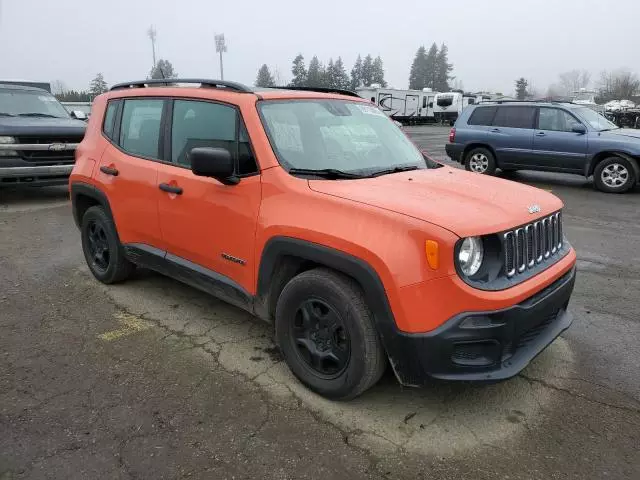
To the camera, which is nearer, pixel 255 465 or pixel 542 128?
pixel 255 465

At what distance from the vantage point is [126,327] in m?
4.08

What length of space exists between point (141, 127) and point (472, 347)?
316 cm

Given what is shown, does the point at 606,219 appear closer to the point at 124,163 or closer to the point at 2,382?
the point at 124,163

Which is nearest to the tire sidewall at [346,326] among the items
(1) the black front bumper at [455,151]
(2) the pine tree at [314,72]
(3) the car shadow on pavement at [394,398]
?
(3) the car shadow on pavement at [394,398]

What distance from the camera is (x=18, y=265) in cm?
559

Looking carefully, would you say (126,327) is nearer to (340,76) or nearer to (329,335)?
→ (329,335)

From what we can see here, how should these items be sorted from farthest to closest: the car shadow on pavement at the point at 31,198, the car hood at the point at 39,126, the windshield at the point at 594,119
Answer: the windshield at the point at 594,119
the car shadow on pavement at the point at 31,198
the car hood at the point at 39,126

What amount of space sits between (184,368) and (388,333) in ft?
5.05

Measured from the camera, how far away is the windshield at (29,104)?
30.4 ft

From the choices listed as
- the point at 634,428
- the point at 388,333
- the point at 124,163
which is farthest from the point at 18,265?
the point at 634,428

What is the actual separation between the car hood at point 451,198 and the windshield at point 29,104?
849 centimetres

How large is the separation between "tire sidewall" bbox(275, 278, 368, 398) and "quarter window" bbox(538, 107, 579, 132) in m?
9.65

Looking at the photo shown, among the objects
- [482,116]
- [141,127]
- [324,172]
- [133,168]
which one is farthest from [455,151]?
[324,172]

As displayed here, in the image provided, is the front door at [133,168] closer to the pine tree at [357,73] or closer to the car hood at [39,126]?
the car hood at [39,126]
